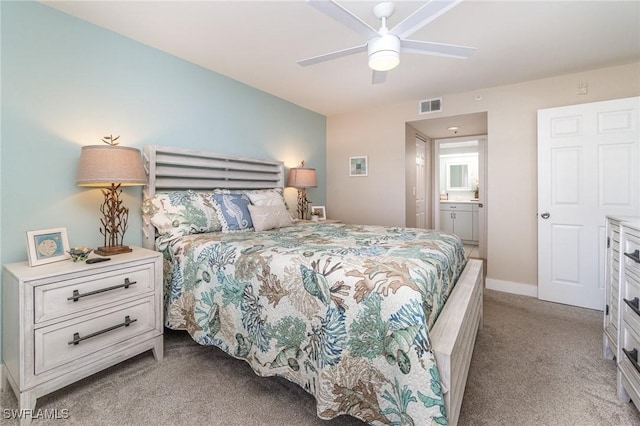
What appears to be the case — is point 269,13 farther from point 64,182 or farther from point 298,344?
point 298,344

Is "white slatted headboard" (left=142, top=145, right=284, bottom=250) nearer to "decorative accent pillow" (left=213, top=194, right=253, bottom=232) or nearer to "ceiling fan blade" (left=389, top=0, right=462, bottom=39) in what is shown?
"decorative accent pillow" (left=213, top=194, right=253, bottom=232)

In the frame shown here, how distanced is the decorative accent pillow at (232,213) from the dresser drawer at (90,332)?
2.78 ft

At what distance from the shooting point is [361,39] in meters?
2.39

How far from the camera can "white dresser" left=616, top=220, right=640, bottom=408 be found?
149cm

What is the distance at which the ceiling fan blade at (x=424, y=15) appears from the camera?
1.42m

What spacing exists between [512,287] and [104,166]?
4263mm

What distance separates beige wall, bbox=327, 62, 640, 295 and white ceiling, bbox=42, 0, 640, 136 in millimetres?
186

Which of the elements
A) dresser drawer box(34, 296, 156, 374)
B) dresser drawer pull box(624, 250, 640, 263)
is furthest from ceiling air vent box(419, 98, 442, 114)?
dresser drawer box(34, 296, 156, 374)

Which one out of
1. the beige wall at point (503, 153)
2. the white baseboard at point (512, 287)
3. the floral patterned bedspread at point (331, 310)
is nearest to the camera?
the floral patterned bedspread at point (331, 310)

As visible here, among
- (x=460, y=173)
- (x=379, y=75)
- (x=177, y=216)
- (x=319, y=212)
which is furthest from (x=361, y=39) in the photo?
(x=460, y=173)

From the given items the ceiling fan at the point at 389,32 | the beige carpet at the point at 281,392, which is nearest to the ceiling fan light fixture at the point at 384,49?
the ceiling fan at the point at 389,32

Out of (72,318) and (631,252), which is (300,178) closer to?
(72,318)

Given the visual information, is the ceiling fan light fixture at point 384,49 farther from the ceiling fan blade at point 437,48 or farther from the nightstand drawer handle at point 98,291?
the nightstand drawer handle at point 98,291

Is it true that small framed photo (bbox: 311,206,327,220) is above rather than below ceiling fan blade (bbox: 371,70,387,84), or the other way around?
below
